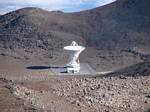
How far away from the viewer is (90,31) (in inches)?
3388

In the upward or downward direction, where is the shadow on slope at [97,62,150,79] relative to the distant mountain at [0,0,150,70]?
downward

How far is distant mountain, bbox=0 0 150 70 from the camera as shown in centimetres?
7778

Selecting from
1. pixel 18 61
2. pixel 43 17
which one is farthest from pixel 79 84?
pixel 43 17

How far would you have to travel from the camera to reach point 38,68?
67188 millimetres

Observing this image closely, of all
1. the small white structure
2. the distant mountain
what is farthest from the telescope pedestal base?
the distant mountain

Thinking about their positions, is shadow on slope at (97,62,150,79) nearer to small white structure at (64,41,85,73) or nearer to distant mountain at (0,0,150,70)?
small white structure at (64,41,85,73)

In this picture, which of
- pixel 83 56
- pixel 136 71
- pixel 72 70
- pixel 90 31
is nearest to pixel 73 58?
pixel 72 70

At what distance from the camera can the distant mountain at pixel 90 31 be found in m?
77.8

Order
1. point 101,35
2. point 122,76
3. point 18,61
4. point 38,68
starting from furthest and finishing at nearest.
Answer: point 101,35 → point 18,61 → point 38,68 → point 122,76

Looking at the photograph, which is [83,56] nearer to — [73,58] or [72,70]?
[73,58]

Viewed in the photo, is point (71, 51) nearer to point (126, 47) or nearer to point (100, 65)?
point (100, 65)

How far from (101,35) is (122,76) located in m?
33.3

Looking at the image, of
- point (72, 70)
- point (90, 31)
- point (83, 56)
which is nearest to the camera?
point (72, 70)

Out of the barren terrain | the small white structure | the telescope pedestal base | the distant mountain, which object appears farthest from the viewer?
the distant mountain
